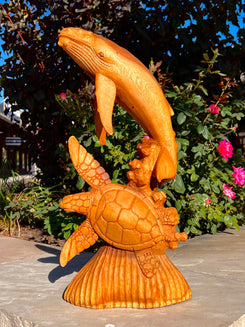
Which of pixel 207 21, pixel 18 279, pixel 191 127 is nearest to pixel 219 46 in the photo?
pixel 207 21

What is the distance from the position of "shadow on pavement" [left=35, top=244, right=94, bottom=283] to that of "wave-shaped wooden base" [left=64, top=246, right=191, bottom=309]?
61 cm

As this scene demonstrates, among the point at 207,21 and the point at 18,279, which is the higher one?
the point at 207,21

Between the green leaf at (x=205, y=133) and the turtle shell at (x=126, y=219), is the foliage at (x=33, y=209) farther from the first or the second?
the turtle shell at (x=126, y=219)

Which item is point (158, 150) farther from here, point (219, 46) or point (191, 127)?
point (219, 46)

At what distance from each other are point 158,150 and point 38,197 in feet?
9.70

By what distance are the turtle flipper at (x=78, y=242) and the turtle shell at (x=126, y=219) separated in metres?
0.04

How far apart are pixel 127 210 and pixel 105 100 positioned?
61cm

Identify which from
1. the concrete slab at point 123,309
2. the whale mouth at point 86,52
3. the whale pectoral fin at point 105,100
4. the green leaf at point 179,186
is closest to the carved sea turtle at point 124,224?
the concrete slab at point 123,309

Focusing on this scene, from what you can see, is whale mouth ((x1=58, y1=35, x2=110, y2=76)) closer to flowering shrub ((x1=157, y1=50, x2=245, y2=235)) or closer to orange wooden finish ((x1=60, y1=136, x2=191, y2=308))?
orange wooden finish ((x1=60, y1=136, x2=191, y2=308))

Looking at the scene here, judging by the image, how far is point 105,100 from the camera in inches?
78.8

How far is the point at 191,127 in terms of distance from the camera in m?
4.12

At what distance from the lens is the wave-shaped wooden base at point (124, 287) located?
2.06m

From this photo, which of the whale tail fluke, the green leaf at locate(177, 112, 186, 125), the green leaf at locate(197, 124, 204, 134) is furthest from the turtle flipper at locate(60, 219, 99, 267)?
the green leaf at locate(197, 124, 204, 134)

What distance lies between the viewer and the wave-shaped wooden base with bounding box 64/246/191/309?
2061 mm
